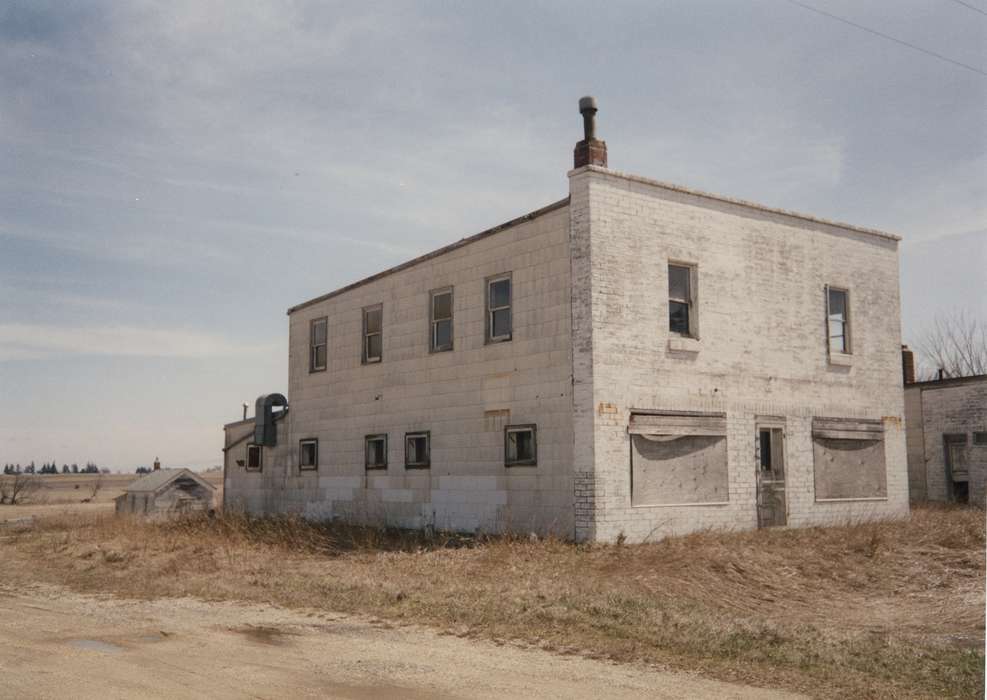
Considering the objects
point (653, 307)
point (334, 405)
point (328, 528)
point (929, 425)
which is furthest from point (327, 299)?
point (929, 425)

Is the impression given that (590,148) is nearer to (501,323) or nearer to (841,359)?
(501,323)

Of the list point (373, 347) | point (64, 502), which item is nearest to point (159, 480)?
point (373, 347)

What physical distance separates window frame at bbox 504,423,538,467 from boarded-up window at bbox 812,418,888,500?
7338mm

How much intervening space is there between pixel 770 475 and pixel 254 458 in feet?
57.8

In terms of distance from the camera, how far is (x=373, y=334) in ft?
84.7

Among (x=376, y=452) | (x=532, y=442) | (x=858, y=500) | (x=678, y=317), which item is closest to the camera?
(x=532, y=442)

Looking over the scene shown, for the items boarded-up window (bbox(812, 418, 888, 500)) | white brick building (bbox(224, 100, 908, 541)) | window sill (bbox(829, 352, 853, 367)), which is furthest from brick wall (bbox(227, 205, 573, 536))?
window sill (bbox(829, 352, 853, 367))

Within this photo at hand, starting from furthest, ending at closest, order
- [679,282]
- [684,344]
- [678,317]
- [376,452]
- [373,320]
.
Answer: [373,320]
[376,452]
[679,282]
[678,317]
[684,344]

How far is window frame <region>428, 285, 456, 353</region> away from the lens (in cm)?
2258

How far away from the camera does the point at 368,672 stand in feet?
28.6

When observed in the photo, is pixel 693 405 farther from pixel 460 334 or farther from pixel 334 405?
pixel 334 405

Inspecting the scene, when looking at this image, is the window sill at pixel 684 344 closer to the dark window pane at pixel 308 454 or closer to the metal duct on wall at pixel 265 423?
the dark window pane at pixel 308 454

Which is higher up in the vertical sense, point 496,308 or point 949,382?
point 496,308

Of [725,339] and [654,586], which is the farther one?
[725,339]
